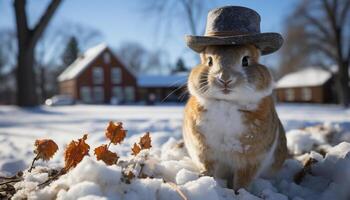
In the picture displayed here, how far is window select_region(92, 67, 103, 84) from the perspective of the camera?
25948 millimetres

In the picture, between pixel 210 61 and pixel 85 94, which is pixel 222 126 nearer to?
pixel 210 61

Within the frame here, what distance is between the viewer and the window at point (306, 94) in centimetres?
3666

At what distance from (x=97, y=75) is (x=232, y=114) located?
2553cm

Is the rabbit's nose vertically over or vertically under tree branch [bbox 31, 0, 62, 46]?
under

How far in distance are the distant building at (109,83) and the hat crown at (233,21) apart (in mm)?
18398

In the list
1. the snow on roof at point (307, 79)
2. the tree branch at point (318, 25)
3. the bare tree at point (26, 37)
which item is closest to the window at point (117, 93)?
the snow on roof at point (307, 79)

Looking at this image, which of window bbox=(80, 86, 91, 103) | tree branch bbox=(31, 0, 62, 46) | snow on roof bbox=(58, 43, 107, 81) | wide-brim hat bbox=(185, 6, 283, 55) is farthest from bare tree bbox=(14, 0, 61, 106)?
window bbox=(80, 86, 91, 103)

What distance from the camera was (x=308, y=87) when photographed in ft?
120

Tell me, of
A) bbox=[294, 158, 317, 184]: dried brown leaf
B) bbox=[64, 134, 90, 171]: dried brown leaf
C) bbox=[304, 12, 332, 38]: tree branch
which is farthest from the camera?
bbox=[304, 12, 332, 38]: tree branch

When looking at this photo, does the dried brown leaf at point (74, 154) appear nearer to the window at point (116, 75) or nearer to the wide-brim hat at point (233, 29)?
the wide-brim hat at point (233, 29)

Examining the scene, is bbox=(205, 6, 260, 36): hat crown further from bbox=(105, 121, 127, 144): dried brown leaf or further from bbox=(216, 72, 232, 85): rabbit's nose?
bbox=(105, 121, 127, 144): dried brown leaf

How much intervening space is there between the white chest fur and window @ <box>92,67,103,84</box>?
23.3 m

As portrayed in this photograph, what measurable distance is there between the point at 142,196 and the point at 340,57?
23.7m

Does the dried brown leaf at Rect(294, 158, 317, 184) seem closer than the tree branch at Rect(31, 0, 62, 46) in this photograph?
Yes
